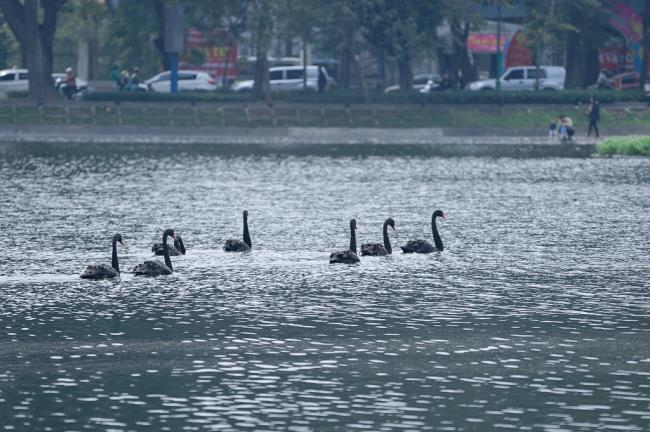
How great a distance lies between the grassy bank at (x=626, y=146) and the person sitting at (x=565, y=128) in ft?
18.1

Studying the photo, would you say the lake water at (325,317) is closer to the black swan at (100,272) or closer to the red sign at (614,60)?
the black swan at (100,272)

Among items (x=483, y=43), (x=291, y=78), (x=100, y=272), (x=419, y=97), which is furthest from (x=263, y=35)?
(x=100, y=272)

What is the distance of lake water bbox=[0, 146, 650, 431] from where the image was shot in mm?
21859

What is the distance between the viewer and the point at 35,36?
286ft

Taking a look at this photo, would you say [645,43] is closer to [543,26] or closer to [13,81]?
[543,26]

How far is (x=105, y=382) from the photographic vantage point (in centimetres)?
2336

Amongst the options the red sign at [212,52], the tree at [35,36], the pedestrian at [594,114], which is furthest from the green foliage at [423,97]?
the red sign at [212,52]

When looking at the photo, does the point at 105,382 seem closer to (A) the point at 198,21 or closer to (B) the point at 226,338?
(B) the point at 226,338

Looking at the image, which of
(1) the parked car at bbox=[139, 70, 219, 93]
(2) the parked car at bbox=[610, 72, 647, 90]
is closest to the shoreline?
(1) the parked car at bbox=[139, 70, 219, 93]

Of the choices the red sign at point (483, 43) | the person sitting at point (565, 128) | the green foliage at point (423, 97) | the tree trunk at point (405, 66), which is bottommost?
the person sitting at point (565, 128)

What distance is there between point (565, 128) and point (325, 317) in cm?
5404

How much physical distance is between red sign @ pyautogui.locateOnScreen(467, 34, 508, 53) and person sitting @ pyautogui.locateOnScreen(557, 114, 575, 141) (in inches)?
1088

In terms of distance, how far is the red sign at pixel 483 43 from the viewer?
108 metres

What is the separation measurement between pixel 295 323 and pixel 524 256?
1063 centimetres
